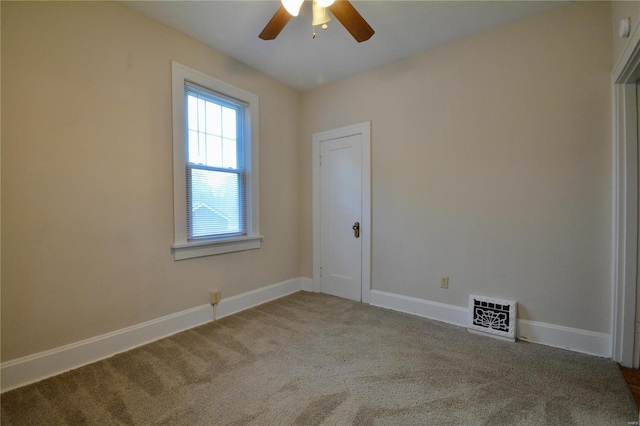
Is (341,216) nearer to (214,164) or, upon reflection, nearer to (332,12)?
(214,164)

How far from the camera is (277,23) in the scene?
6.49ft

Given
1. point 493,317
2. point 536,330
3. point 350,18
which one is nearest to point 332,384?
point 493,317

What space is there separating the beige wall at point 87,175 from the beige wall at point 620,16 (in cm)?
322

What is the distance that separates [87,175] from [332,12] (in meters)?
2.11

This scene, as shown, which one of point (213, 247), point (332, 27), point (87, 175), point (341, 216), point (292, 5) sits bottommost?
point (213, 247)

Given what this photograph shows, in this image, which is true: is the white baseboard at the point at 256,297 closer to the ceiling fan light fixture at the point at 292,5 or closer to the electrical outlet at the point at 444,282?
the electrical outlet at the point at 444,282

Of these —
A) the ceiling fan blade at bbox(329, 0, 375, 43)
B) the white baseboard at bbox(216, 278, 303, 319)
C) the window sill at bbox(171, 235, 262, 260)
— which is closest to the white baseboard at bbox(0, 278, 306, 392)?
the white baseboard at bbox(216, 278, 303, 319)

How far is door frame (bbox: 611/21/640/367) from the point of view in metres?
1.96

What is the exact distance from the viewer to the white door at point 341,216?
3.40m

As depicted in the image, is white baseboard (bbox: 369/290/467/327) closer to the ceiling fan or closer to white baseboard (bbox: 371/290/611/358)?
white baseboard (bbox: 371/290/611/358)

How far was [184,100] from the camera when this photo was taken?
2.63 m

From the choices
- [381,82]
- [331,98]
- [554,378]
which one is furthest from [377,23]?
[554,378]

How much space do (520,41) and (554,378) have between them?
8.73ft

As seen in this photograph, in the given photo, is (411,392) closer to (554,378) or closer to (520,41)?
(554,378)
